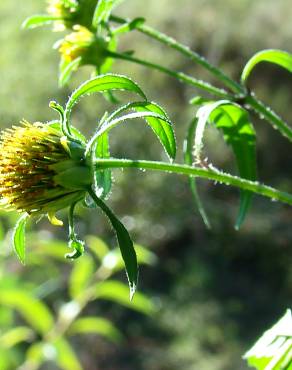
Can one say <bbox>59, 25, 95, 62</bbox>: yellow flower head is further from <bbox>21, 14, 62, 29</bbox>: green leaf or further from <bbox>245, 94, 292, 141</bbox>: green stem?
<bbox>245, 94, 292, 141</bbox>: green stem

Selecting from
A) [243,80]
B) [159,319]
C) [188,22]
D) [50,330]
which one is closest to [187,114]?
[188,22]

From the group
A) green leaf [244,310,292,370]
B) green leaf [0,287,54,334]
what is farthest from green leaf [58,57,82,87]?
green leaf [0,287,54,334]

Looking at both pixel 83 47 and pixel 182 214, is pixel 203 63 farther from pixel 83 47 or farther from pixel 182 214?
pixel 182 214

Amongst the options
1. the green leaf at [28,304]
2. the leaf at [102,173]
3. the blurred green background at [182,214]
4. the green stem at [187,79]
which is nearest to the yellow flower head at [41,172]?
the leaf at [102,173]

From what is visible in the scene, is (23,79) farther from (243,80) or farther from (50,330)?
(243,80)

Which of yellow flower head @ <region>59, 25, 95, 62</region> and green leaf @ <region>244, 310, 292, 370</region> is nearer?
green leaf @ <region>244, 310, 292, 370</region>

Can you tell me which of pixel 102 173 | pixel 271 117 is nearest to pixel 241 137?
pixel 271 117
